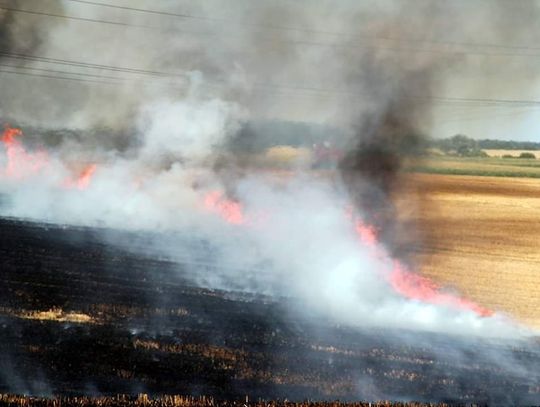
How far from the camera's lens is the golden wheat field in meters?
19.9

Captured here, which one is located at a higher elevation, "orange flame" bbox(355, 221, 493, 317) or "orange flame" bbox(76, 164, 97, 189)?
"orange flame" bbox(76, 164, 97, 189)

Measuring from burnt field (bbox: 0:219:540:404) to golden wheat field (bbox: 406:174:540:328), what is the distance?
5021 millimetres

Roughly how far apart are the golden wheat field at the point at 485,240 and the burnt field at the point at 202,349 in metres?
5.02

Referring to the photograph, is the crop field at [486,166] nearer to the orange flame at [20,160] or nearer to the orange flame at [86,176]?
the orange flame at [86,176]

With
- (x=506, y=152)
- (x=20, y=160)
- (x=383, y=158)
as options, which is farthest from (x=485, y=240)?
(x=506, y=152)

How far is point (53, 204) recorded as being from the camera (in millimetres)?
26547

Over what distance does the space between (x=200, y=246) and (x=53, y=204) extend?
364 inches

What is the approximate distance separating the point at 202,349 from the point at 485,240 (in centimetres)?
1958

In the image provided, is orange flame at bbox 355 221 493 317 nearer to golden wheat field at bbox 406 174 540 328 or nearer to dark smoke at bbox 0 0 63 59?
golden wheat field at bbox 406 174 540 328

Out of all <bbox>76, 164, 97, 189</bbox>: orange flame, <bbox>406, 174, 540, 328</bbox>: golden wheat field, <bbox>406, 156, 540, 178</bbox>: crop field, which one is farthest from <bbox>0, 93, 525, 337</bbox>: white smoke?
<bbox>406, 156, 540, 178</bbox>: crop field

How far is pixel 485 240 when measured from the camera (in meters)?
27.2

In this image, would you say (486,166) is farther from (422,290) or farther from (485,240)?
(422,290)

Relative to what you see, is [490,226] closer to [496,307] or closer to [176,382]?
[496,307]

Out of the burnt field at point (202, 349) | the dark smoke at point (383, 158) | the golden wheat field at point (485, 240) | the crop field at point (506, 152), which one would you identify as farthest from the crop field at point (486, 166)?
the burnt field at point (202, 349)
